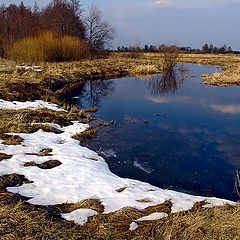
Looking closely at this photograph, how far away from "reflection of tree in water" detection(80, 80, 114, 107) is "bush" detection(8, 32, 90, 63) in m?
6.77

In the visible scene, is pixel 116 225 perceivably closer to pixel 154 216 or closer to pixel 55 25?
pixel 154 216

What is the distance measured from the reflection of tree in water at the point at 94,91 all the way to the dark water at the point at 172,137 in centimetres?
4

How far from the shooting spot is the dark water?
747 centimetres

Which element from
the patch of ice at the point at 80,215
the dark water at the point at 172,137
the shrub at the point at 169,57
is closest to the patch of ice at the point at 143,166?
the dark water at the point at 172,137

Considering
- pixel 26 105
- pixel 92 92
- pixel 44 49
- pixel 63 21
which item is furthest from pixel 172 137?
pixel 63 21

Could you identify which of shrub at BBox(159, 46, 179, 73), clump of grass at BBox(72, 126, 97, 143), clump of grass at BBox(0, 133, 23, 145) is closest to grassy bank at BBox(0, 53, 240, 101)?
shrub at BBox(159, 46, 179, 73)

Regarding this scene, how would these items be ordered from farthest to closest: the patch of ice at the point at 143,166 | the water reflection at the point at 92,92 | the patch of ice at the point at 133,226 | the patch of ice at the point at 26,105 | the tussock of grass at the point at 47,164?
the water reflection at the point at 92,92, the patch of ice at the point at 26,105, the patch of ice at the point at 143,166, the tussock of grass at the point at 47,164, the patch of ice at the point at 133,226

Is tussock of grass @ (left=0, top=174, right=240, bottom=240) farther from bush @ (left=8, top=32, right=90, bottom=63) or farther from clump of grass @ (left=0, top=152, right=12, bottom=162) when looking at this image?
bush @ (left=8, top=32, right=90, bottom=63)

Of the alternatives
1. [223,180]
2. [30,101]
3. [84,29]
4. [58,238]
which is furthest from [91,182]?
[84,29]

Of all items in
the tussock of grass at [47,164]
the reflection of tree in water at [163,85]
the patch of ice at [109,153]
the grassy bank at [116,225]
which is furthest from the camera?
the reflection of tree in water at [163,85]

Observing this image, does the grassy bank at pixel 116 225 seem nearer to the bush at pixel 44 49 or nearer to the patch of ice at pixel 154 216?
the patch of ice at pixel 154 216

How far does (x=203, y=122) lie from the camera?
40.3 feet

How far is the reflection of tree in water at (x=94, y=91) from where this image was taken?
53.4ft

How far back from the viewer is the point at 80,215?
4840 mm
